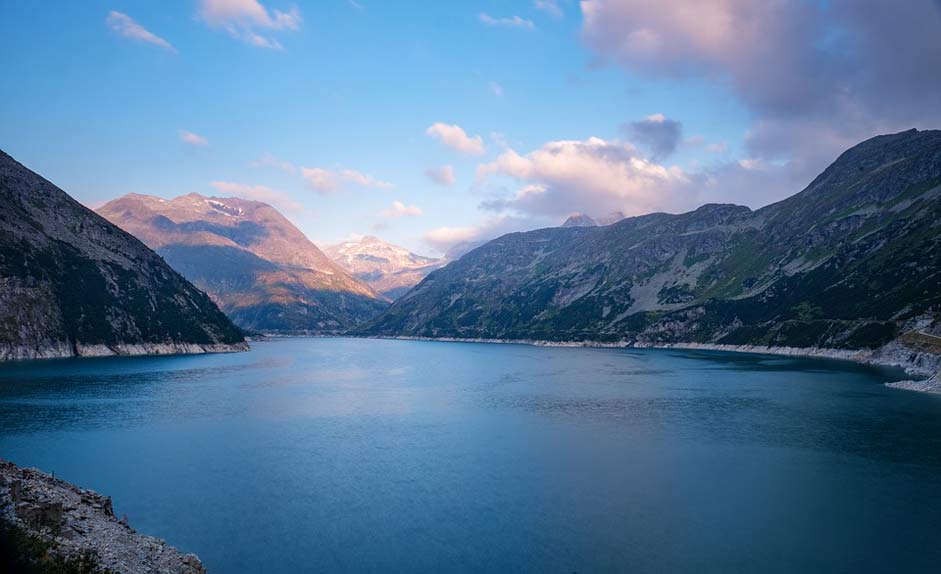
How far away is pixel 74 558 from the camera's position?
27.7m

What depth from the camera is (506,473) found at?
195ft

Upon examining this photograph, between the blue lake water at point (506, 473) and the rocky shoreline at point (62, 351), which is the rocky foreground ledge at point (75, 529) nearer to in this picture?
the blue lake water at point (506, 473)

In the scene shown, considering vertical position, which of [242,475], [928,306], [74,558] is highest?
[928,306]

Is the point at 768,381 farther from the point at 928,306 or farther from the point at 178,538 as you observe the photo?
the point at 178,538

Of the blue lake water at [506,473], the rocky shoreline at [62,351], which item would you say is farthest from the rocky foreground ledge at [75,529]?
the rocky shoreline at [62,351]

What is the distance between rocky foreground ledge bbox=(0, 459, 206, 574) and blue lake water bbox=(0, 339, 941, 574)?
407cm

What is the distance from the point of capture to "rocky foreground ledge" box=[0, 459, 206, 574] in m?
28.3

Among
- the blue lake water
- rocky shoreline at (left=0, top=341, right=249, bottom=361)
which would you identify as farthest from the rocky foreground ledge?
rocky shoreline at (left=0, top=341, right=249, bottom=361)

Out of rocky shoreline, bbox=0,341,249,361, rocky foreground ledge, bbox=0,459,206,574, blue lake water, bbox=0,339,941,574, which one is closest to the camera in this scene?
rocky foreground ledge, bbox=0,459,206,574

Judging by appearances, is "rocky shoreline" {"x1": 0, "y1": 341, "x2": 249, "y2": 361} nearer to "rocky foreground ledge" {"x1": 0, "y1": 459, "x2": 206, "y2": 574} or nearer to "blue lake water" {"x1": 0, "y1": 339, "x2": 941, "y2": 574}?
"blue lake water" {"x1": 0, "y1": 339, "x2": 941, "y2": 574}

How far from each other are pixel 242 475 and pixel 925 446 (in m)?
77.4

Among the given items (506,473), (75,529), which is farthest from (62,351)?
(75,529)

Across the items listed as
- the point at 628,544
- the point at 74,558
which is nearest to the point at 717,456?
the point at 628,544

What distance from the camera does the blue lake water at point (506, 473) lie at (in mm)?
39031
